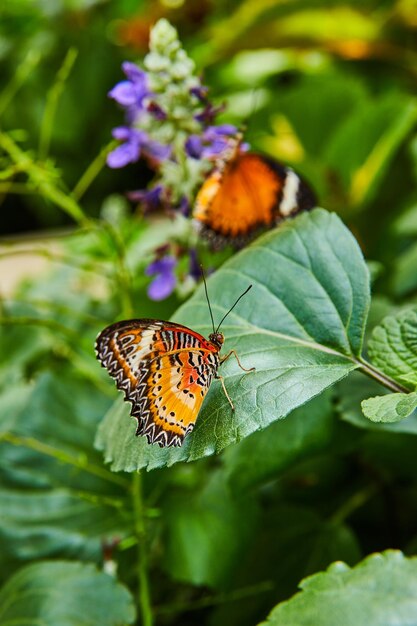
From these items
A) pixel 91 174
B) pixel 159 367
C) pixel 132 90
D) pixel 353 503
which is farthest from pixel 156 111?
pixel 353 503

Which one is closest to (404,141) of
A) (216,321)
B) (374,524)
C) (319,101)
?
(319,101)

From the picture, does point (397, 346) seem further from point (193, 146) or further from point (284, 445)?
point (193, 146)

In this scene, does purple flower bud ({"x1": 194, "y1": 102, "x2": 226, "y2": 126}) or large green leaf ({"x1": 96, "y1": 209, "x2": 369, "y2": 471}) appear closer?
large green leaf ({"x1": 96, "y1": 209, "x2": 369, "y2": 471})

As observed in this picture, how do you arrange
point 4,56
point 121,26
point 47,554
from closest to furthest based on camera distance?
point 47,554 → point 121,26 → point 4,56

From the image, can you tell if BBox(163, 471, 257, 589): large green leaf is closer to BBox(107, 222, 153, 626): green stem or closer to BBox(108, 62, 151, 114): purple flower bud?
BBox(107, 222, 153, 626): green stem

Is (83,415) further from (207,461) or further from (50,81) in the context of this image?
(50,81)

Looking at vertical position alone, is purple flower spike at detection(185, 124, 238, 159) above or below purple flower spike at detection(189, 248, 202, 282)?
above

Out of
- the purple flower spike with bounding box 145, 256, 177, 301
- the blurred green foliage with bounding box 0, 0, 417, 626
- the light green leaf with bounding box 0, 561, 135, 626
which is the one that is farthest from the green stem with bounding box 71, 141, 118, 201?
the light green leaf with bounding box 0, 561, 135, 626
